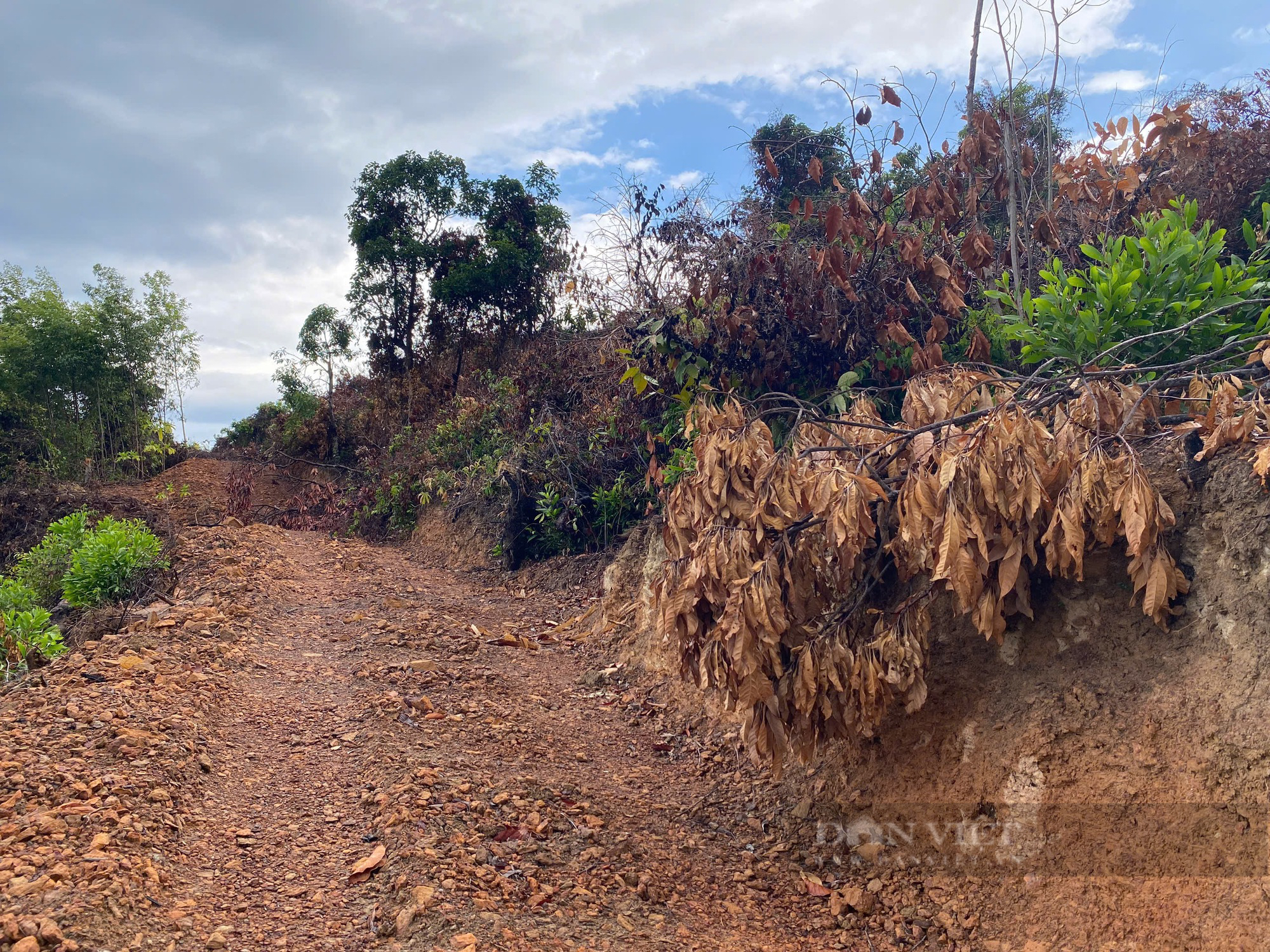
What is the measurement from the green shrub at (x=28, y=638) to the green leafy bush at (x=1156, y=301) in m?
6.66

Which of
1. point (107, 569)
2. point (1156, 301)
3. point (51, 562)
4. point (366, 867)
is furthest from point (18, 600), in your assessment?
point (1156, 301)

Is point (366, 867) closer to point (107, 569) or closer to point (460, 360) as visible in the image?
point (107, 569)

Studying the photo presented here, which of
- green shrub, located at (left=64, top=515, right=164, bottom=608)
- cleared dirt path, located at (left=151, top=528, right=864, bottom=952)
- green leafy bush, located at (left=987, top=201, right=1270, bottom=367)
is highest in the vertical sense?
green leafy bush, located at (left=987, top=201, right=1270, bottom=367)

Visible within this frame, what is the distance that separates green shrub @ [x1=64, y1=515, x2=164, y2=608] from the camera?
6594 millimetres

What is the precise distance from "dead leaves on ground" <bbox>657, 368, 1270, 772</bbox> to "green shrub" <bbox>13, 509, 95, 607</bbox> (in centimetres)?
702

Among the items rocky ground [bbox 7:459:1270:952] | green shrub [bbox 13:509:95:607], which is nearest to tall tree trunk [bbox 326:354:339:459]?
green shrub [bbox 13:509:95:607]

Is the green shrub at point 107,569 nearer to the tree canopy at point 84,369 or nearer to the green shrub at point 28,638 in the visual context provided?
the green shrub at point 28,638

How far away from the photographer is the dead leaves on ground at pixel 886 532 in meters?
2.63

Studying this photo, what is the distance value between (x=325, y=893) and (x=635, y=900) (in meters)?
1.08

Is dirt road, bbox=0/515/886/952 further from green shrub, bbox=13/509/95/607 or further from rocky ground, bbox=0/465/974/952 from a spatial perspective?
green shrub, bbox=13/509/95/607

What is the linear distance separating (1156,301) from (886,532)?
5.78ft

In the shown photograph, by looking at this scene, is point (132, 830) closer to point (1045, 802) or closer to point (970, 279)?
point (1045, 802)

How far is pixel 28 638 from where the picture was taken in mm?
5621

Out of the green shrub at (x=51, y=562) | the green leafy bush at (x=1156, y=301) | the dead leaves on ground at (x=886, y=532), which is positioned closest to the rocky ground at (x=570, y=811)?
the dead leaves on ground at (x=886, y=532)
